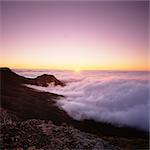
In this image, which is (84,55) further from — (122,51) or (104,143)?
(104,143)

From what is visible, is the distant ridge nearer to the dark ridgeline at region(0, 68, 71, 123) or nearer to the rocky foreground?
the dark ridgeline at region(0, 68, 71, 123)

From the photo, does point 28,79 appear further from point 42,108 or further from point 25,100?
point 42,108

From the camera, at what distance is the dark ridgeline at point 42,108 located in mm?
3496

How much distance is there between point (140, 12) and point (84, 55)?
79 cm

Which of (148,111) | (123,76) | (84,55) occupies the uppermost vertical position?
(84,55)

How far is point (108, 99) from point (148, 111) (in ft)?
1.52

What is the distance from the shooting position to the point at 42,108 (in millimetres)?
3547

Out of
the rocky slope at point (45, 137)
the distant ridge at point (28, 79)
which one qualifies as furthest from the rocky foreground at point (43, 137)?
the distant ridge at point (28, 79)

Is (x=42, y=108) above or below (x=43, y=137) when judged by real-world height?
above

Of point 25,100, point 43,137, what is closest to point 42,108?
point 25,100

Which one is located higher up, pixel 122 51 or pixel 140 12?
pixel 140 12

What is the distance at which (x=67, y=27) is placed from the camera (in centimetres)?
362

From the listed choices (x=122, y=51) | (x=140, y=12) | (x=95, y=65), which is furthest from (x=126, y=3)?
(x=95, y=65)

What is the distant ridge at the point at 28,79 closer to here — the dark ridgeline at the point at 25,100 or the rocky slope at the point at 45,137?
the dark ridgeline at the point at 25,100
